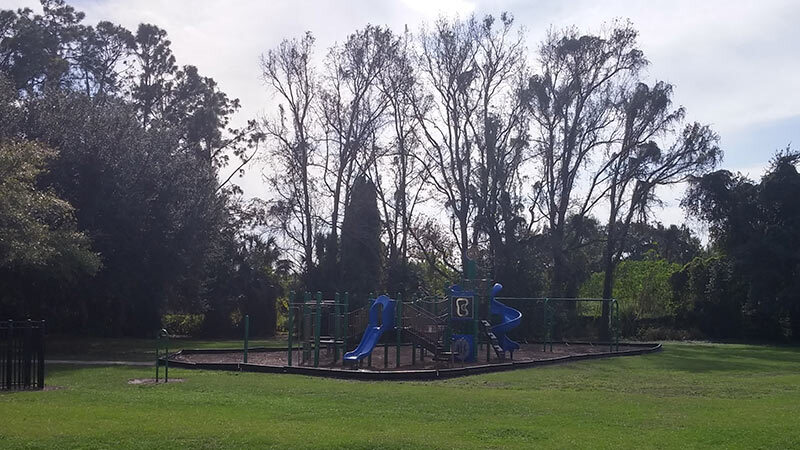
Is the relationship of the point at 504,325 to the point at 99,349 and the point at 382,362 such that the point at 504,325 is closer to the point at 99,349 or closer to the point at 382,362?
the point at 382,362

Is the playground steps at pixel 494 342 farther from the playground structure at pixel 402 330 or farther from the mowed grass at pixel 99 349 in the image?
the mowed grass at pixel 99 349

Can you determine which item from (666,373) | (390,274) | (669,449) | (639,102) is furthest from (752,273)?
(669,449)

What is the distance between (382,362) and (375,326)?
77.1 inches

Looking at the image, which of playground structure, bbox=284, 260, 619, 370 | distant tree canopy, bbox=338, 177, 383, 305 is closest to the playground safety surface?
playground structure, bbox=284, 260, 619, 370

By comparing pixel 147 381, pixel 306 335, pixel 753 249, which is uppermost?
pixel 753 249

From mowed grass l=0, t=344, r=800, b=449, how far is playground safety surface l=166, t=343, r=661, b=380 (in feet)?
3.64

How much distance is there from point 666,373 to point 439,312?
9.11 m

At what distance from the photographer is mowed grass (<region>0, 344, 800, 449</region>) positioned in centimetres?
1034

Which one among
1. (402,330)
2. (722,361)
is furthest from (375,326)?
(722,361)

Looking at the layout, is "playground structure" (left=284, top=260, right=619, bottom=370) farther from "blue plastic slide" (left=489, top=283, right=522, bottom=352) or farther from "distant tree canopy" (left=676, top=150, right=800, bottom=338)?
"distant tree canopy" (left=676, top=150, right=800, bottom=338)

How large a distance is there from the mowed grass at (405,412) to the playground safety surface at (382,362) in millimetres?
1109

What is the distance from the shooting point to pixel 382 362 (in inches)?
1048

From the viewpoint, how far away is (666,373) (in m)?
22.2

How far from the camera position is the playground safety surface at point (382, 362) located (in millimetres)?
20500
